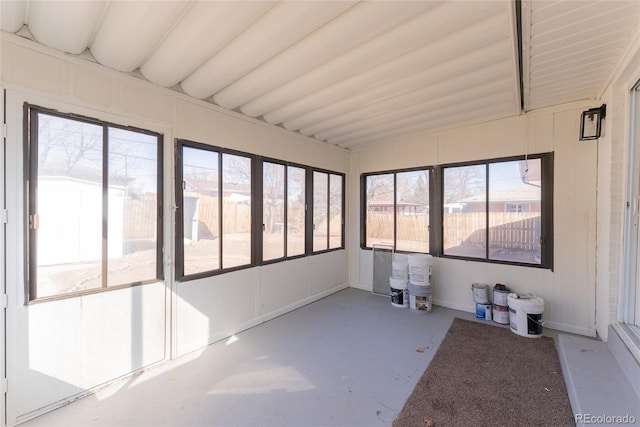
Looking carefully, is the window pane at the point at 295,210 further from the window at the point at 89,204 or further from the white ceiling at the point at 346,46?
the window at the point at 89,204

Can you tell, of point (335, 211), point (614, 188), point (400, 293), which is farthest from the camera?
point (335, 211)

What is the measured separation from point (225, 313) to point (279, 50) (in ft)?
Answer: 9.39

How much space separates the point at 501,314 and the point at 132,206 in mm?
4525

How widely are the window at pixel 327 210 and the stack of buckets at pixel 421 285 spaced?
1.57 meters

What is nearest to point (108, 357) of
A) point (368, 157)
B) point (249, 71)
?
point (249, 71)

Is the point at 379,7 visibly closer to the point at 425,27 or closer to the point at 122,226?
the point at 425,27

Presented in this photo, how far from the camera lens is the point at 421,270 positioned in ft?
13.2

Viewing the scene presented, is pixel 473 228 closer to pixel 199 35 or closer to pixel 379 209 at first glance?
pixel 379 209

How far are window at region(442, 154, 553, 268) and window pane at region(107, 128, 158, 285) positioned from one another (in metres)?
4.00

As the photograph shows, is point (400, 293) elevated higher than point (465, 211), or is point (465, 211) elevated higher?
point (465, 211)

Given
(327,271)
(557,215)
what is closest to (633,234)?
(557,215)

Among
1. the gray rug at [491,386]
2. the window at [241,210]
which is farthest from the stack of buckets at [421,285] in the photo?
the window at [241,210]

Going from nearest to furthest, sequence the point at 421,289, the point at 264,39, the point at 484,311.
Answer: the point at 264,39
the point at 484,311
the point at 421,289

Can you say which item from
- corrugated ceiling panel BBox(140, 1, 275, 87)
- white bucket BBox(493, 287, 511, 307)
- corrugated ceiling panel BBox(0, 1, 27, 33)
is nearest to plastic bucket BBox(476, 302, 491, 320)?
white bucket BBox(493, 287, 511, 307)
